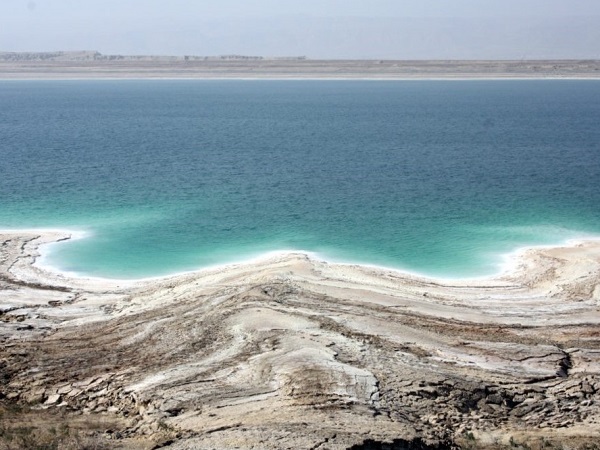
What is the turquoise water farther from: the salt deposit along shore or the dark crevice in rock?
the dark crevice in rock

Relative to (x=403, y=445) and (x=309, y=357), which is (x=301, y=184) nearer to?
(x=309, y=357)

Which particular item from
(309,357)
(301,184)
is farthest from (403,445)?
(301,184)

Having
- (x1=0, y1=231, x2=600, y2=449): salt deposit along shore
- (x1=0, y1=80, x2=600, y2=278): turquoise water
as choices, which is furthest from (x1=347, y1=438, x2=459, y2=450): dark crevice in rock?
(x1=0, y1=80, x2=600, y2=278): turquoise water

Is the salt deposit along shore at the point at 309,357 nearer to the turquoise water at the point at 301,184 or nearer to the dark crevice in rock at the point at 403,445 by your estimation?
the dark crevice in rock at the point at 403,445

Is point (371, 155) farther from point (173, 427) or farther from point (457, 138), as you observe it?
point (173, 427)

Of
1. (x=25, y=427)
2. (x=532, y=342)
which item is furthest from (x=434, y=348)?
(x=25, y=427)

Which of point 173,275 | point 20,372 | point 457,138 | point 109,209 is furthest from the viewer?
point 457,138
